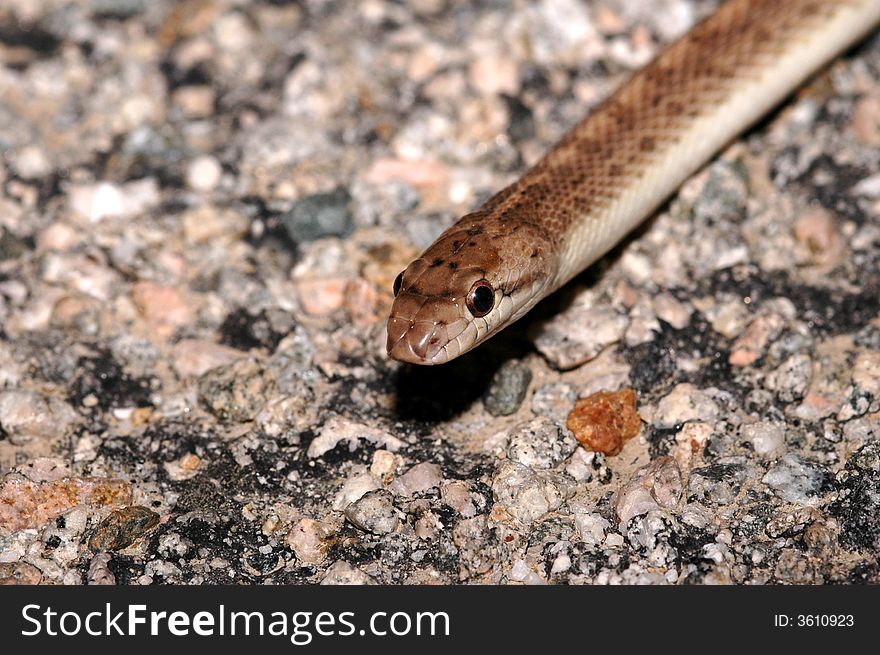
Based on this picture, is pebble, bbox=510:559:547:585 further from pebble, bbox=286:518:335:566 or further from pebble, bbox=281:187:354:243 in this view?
pebble, bbox=281:187:354:243

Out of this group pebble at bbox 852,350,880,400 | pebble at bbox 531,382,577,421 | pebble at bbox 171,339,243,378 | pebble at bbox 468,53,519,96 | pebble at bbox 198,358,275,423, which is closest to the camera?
pebble at bbox 852,350,880,400

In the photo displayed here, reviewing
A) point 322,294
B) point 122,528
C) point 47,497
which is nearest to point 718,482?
point 322,294

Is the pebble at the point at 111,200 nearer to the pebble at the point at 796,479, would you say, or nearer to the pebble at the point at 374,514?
the pebble at the point at 374,514

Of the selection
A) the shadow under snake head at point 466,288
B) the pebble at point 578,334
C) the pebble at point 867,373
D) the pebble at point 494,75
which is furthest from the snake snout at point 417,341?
the pebble at point 494,75

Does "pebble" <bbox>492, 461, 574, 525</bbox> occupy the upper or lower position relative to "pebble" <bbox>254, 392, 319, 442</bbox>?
lower

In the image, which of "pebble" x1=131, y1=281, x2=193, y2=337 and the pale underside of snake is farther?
"pebble" x1=131, y1=281, x2=193, y2=337

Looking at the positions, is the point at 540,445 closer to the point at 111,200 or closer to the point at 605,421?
the point at 605,421

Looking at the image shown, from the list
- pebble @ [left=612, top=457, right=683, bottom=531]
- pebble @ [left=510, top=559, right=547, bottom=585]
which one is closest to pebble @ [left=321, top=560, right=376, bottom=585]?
pebble @ [left=510, top=559, right=547, bottom=585]
